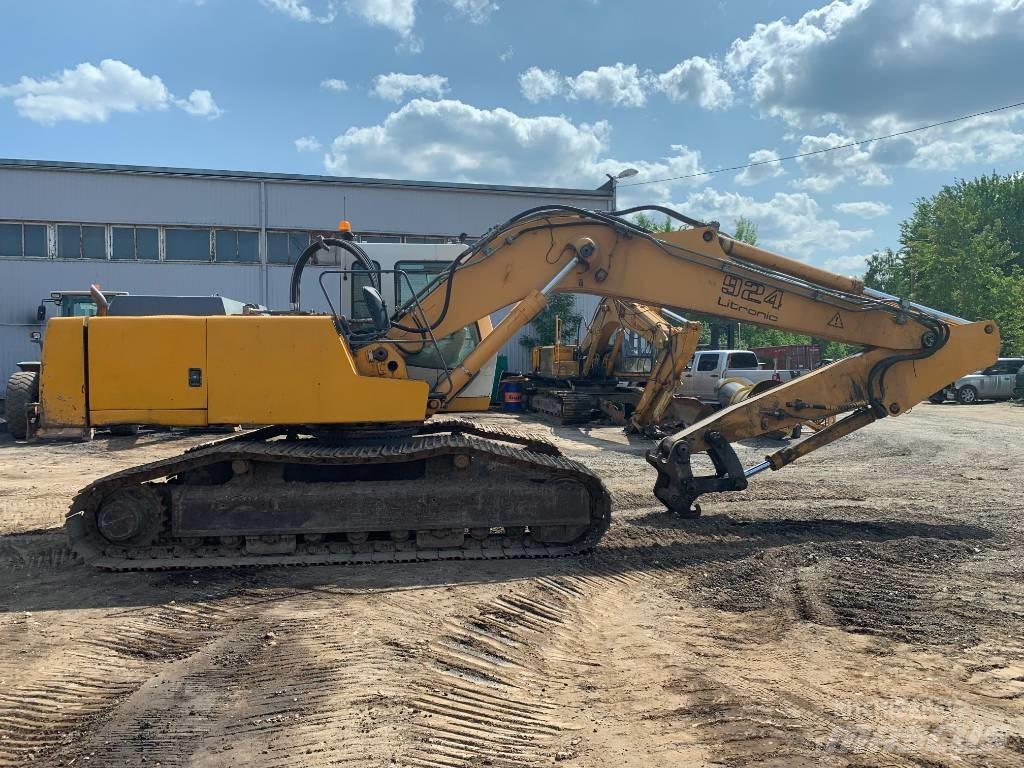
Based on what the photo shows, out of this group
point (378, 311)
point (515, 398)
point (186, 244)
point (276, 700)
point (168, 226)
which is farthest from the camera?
point (186, 244)

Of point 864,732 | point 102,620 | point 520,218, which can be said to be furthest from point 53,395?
point 864,732

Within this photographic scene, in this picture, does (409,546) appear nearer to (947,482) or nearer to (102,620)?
(102,620)

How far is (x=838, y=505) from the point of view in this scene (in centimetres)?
852

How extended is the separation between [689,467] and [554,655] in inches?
133

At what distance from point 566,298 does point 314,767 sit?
24252 millimetres

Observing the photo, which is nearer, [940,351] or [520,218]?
[520,218]

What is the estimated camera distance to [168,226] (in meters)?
24.2

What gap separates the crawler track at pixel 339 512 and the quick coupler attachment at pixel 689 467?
1162 mm

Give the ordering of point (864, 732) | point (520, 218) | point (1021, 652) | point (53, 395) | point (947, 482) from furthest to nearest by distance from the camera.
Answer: point (947, 482) < point (520, 218) < point (53, 395) < point (1021, 652) < point (864, 732)

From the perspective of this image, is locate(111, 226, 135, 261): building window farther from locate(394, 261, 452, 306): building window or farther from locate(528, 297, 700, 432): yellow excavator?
locate(394, 261, 452, 306): building window

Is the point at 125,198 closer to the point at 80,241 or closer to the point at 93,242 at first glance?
the point at 93,242

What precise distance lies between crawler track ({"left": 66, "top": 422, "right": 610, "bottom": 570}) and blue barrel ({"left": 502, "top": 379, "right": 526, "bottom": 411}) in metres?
15.3

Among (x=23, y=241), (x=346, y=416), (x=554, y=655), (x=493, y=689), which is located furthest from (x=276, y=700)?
(x=23, y=241)

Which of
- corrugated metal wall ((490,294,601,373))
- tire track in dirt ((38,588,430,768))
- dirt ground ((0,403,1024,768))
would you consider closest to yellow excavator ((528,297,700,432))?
corrugated metal wall ((490,294,601,373))
